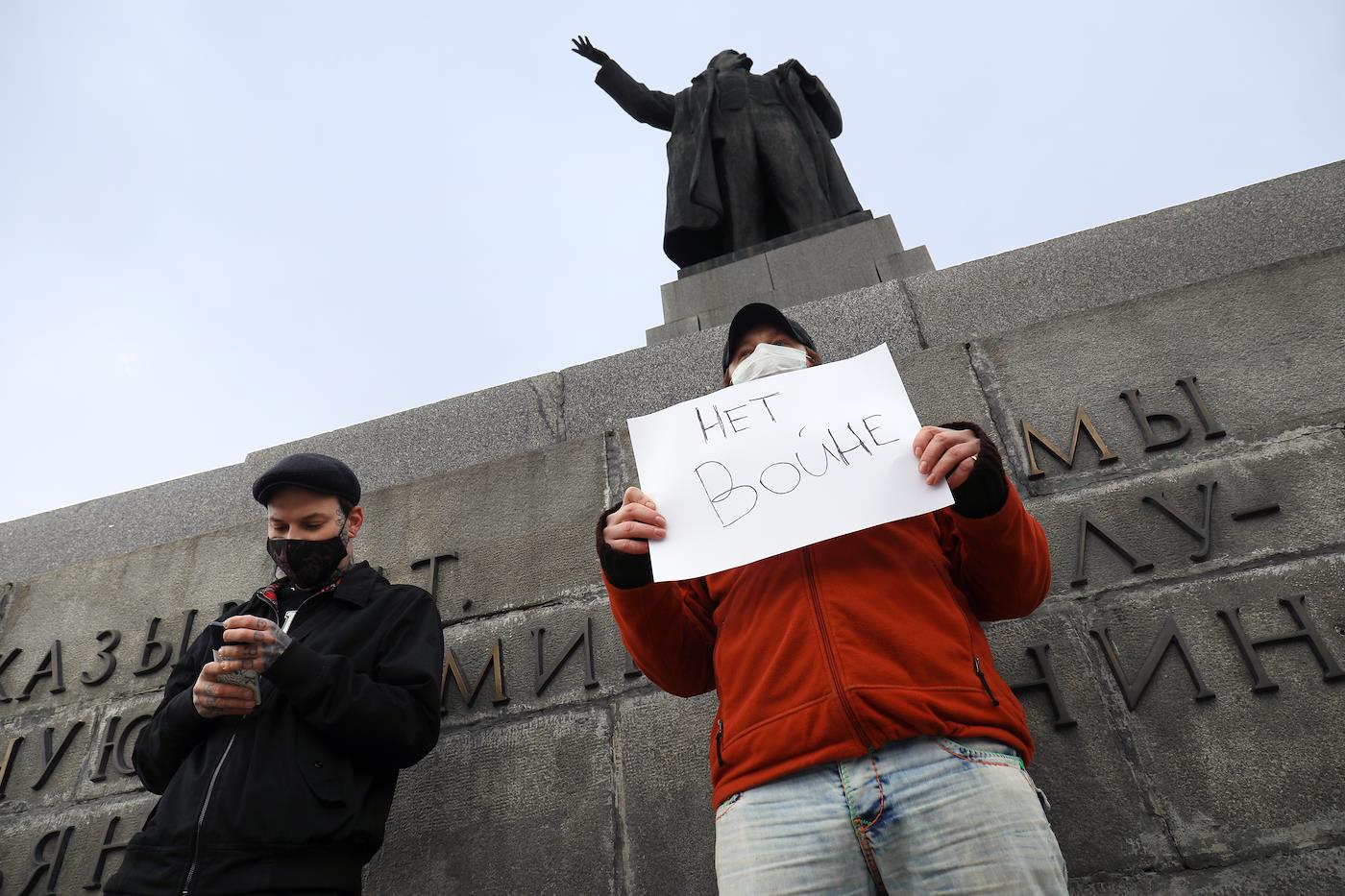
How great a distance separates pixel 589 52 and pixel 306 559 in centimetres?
501

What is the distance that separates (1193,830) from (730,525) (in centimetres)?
160

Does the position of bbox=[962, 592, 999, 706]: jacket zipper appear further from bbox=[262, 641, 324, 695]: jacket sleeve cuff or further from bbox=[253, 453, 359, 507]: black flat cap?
bbox=[253, 453, 359, 507]: black flat cap

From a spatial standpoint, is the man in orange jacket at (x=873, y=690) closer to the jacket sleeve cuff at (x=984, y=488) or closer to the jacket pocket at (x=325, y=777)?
the jacket sleeve cuff at (x=984, y=488)

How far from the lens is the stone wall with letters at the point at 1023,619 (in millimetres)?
2457

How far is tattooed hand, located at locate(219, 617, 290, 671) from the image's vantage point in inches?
84.4

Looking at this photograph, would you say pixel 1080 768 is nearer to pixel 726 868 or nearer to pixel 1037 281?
pixel 726 868

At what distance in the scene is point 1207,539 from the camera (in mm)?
2748

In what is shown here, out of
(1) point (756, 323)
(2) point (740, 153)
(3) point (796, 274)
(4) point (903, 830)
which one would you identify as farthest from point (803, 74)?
(4) point (903, 830)

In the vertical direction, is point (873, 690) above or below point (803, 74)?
below

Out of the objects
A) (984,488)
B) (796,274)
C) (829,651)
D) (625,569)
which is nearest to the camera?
(829,651)

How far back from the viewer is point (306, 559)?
2.69 metres

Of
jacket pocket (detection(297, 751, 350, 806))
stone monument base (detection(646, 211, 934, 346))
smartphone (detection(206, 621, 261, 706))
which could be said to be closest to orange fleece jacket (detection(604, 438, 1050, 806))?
jacket pocket (detection(297, 751, 350, 806))

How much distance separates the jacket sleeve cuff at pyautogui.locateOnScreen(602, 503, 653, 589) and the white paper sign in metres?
0.04

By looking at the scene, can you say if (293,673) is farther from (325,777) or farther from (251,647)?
(325,777)
